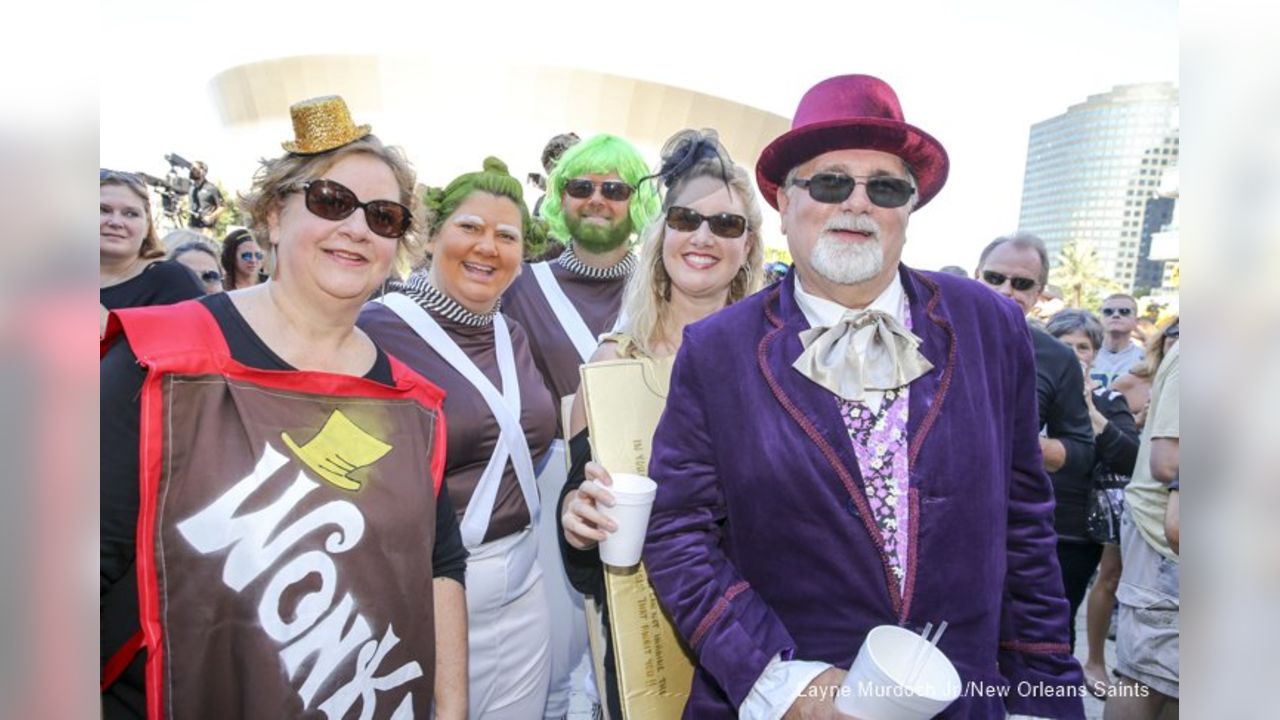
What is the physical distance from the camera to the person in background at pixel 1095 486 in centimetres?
408

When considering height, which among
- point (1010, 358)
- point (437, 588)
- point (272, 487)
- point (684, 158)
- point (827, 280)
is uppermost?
point (684, 158)

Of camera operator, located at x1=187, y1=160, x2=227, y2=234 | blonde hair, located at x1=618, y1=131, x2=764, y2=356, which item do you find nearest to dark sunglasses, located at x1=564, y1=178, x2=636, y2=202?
blonde hair, located at x1=618, y1=131, x2=764, y2=356

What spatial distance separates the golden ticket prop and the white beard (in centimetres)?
73

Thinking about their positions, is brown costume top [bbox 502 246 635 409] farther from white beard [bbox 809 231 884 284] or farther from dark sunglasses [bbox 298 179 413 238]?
white beard [bbox 809 231 884 284]

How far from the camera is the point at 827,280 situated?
1.99m

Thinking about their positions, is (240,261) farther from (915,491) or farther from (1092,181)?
(1092,181)

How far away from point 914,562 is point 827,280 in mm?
722

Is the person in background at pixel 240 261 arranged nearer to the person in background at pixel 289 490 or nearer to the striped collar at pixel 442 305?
the striped collar at pixel 442 305

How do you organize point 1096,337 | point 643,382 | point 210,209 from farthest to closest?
point 210,209
point 1096,337
point 643,382

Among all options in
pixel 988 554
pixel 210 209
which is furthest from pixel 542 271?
pixel 210 209

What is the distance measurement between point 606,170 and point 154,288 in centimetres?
212

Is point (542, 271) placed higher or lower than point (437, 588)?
higher
